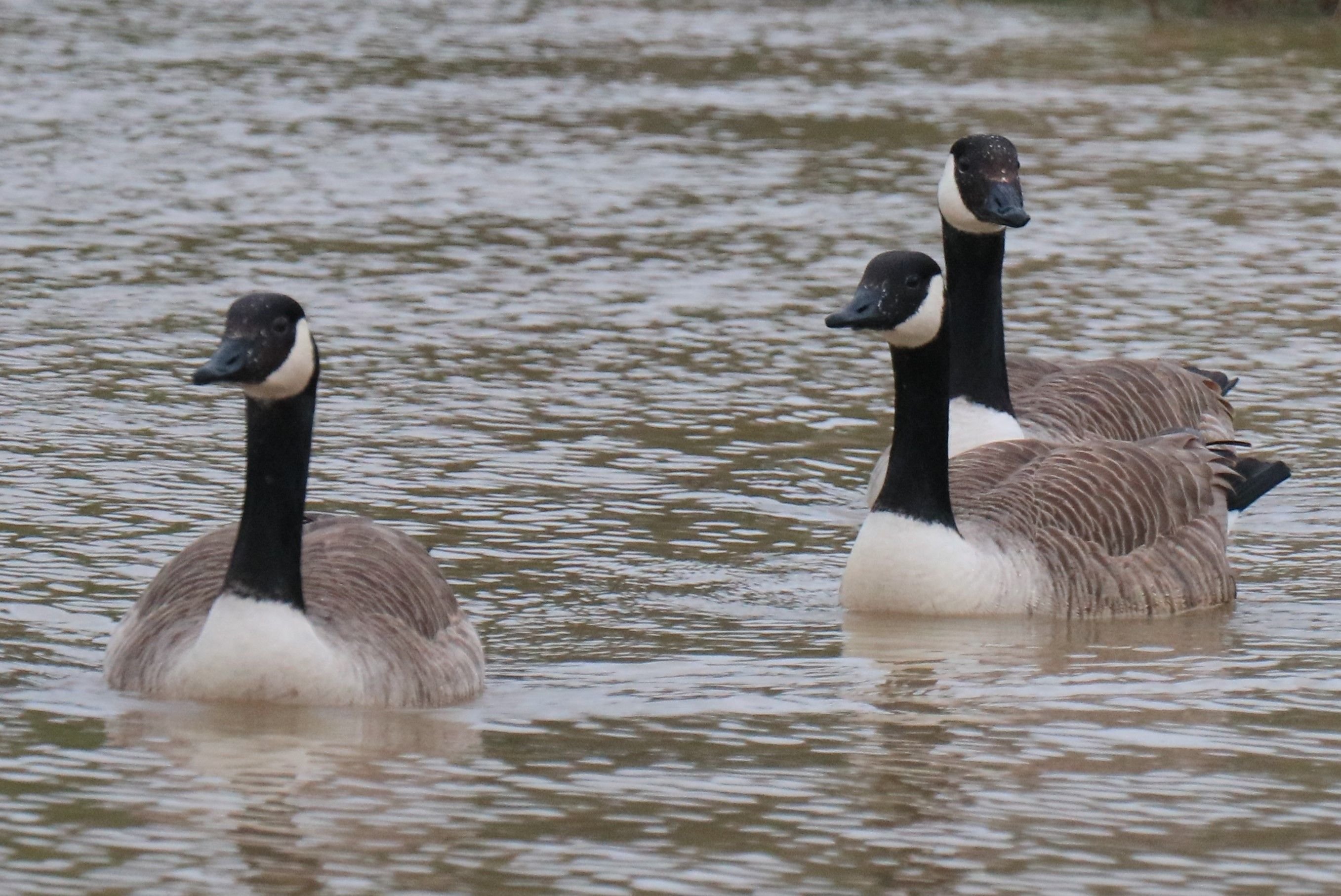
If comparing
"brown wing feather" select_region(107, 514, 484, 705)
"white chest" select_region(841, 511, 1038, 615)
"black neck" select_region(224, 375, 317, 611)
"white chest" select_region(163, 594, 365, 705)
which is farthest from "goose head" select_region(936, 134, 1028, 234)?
"white chest" select_region(163, 594, 365, 705)

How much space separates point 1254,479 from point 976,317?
1462 millimetres

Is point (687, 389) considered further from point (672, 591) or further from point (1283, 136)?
point (1283, 136)

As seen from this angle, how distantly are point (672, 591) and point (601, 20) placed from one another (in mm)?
22742

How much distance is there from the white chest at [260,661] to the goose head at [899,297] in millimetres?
2644

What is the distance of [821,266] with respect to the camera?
1678cm

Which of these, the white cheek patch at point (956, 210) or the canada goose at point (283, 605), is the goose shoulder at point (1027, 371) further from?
the canada goose at point (283, 605)

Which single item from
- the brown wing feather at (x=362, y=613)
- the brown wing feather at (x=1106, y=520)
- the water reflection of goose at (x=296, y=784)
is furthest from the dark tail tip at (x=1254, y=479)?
the water reflection of goose at (x=296, y=784)

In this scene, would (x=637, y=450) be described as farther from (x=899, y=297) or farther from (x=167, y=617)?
(x=167, y=617)

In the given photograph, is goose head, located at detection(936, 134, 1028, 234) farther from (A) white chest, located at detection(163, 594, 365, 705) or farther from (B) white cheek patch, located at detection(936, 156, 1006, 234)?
(A) white chest, located at detection(163, 594, 365, 705)

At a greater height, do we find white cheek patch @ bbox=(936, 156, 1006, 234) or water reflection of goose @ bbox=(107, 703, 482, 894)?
white cheek patch @ bbox=(936, 156, 1006, 234)

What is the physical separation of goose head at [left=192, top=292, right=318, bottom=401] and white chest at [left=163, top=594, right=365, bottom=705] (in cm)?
68

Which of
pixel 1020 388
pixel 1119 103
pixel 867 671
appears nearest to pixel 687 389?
pixel 1020 388

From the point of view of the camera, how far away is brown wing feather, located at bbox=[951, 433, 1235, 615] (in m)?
10.0

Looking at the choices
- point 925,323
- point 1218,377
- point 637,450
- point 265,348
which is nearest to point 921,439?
point 925,323
